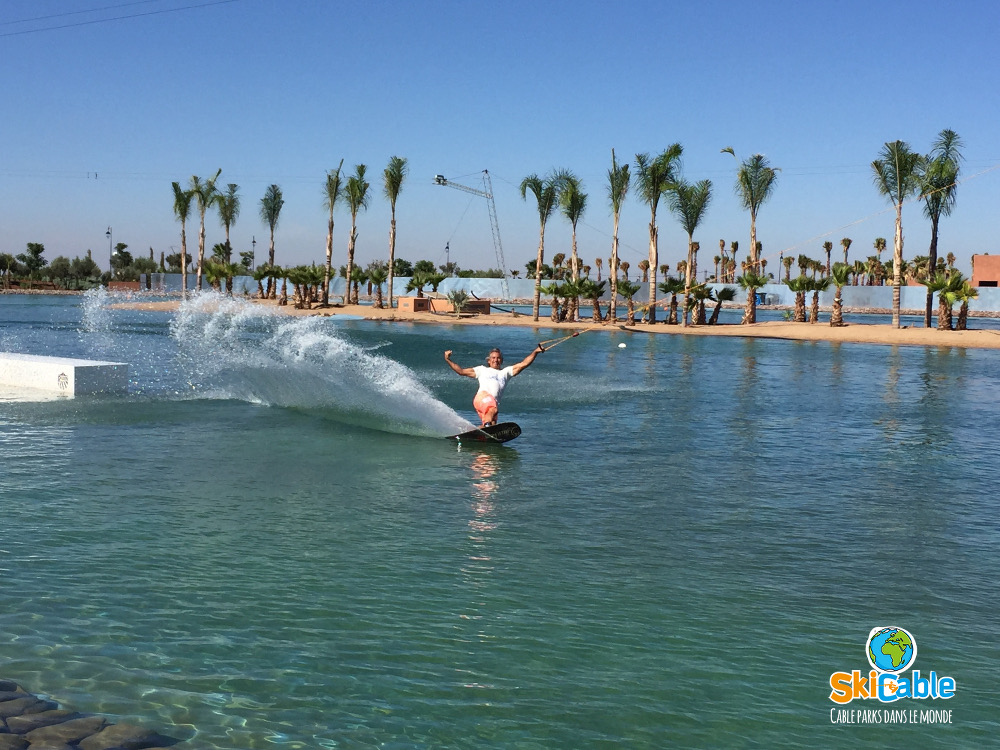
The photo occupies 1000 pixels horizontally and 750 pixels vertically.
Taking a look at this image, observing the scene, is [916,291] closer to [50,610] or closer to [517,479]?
[517,479]

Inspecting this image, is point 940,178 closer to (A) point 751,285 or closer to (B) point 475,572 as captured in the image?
(A) point 751,285

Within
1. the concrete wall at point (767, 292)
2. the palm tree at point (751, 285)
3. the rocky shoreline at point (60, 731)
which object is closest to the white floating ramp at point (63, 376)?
the rocky shoreline at point (60, 731)

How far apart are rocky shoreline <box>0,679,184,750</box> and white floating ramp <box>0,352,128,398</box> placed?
15.9m

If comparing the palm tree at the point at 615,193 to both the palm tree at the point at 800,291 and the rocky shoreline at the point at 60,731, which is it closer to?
the palm tree at the point at 800,291

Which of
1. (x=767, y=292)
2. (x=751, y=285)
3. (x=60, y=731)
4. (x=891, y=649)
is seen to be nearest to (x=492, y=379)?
(x=891, y=649)

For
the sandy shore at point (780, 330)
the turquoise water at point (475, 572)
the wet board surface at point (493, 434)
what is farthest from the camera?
the sandy shore at point (780, 330)

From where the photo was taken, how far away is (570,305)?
2820 inches

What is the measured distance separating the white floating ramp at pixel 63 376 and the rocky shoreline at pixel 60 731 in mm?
15916

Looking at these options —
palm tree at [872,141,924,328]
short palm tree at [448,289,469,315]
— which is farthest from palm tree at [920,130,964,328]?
short palm tree at [448,289,469,315]

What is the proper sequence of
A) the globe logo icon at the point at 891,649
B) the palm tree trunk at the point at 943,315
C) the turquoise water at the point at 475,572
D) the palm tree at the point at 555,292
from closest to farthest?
the turquoise water at the point at 475,572 → the globe logo icon at the point at 891,649 → the palm tree trunk at the point at 943,315 → the palm tree at the point at 555,292

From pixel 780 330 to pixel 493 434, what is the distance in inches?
1918

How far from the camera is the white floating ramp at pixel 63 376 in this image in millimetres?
20391

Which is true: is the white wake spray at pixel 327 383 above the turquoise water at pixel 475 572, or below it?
above

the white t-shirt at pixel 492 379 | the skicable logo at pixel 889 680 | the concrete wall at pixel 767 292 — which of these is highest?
the concrete wall at pixel 767 292
